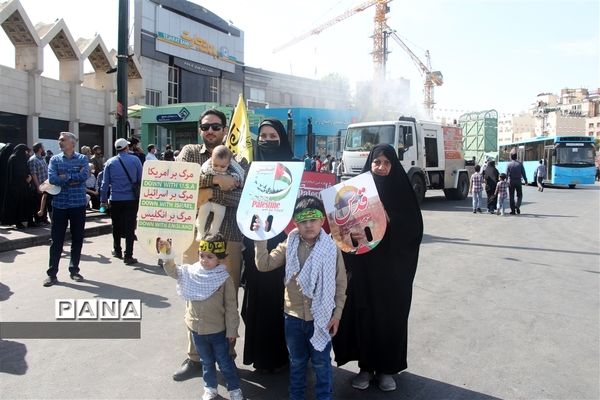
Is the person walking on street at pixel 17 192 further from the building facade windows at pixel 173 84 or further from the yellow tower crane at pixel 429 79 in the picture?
the yellow tower crane at pixel 429 79

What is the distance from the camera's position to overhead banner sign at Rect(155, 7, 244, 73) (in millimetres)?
40469

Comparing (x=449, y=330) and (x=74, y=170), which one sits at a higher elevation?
(x=74, y=170)

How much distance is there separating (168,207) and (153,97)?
4000 centimetres

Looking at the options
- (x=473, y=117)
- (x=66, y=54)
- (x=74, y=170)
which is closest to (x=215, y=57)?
(x=66, y=54)

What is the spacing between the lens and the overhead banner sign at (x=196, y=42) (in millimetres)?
40469

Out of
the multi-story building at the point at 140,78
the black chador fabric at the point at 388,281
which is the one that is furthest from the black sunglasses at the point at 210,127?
the multi-story building at the point at 140,78

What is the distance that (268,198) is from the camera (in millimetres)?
2883

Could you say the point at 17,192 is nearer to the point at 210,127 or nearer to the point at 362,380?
the point at 210,127

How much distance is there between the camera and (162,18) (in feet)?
132

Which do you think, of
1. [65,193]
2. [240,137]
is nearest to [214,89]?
[65,193]

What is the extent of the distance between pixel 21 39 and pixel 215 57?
1069 inches

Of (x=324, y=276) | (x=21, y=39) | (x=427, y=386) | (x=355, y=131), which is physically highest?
(x=21, y=39)

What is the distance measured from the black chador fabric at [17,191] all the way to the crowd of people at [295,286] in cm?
723

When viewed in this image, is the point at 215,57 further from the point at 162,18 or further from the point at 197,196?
the point at 197,196
